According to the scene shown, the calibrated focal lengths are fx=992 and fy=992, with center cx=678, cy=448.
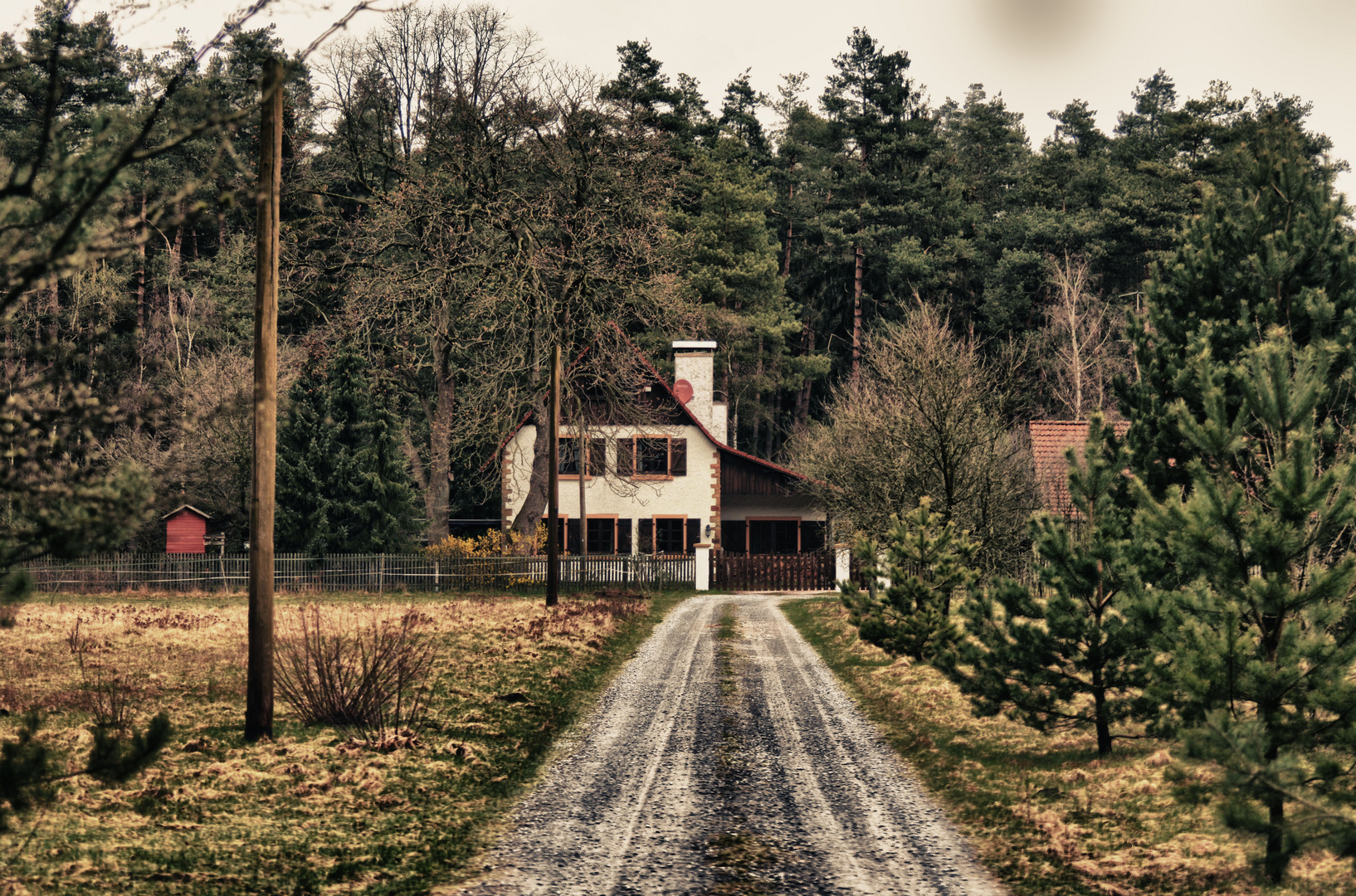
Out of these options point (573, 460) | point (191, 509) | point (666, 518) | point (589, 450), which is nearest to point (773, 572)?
point (666, 518)

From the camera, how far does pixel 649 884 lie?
6742 mm

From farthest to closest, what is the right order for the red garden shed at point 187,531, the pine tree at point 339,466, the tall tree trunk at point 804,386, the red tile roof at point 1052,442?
the tall tree trunk at point 804,386 → the pine tree at point 339,466 → the red garden shed at point 187,531 → the red tile roof at point 1052,442

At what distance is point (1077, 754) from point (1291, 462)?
17.5ft

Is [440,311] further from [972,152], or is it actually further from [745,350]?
[972,152]

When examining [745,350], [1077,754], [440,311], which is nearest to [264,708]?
[1077,754]

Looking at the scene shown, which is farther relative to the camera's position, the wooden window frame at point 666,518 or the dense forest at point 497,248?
the wooden window frame at point 666,518

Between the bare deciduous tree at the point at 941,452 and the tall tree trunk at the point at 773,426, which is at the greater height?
the tall tree trunk at the point at 773,426

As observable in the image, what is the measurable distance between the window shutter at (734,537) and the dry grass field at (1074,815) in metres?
28.3

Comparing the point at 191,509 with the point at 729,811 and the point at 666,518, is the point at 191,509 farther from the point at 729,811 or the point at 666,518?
the point at 729,811

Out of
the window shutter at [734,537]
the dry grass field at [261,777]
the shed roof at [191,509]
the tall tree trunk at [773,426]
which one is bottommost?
the dry grass field at [261,777]

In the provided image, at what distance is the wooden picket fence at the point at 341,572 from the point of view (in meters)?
32.0

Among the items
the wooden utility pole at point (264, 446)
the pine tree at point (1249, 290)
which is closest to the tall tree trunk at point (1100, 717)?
the pine tree at point (1249, 290)

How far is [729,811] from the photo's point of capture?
8.62 meters

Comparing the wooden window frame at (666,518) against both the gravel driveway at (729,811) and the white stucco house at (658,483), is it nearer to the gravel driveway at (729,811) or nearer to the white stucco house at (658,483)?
the white stucco house at (658,483)
